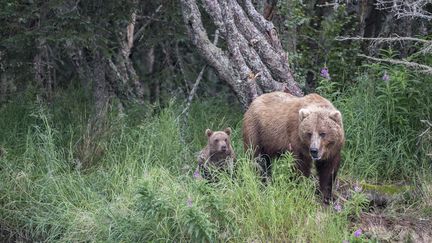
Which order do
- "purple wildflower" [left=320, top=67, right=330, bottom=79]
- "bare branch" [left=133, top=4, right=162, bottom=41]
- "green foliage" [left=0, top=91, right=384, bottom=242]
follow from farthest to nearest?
"bare branch" [left=133, top=4, right=162, bottom=41] → "purple wildflower" [left=320, top=67, right=330, bottom=79] → "green foliage" [left=0, top=91, right=384, bottom=242]

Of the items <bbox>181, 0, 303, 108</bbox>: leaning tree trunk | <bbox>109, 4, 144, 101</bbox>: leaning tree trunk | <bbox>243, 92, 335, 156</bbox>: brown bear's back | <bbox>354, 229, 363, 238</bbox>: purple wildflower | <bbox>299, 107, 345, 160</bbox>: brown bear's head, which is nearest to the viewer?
<bbox>354, 229, 363, 238</bbox>: purple wildflower

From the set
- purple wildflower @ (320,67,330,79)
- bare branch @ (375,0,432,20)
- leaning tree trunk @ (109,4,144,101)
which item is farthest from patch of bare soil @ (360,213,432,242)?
leaning tree trunk @ (109,4,144,101)

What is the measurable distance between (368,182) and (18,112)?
176 inches

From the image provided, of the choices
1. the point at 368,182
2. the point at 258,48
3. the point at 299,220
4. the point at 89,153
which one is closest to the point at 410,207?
the point at 368,182

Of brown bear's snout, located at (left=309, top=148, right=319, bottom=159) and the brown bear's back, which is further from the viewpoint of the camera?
the brown bear's back

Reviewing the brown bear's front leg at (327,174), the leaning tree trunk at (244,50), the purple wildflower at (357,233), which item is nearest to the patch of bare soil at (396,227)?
the brown bear's front leg at (327,174)

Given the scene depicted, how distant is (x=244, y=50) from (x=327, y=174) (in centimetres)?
230

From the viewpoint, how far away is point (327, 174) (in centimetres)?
846

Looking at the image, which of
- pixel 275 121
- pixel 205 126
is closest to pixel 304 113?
pixel 275 121

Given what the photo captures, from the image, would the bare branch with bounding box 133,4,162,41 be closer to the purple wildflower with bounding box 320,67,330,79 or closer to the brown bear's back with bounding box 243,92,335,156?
the purple wildflower with bounding box 320,67,330,79

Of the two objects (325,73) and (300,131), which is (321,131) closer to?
(300,131)

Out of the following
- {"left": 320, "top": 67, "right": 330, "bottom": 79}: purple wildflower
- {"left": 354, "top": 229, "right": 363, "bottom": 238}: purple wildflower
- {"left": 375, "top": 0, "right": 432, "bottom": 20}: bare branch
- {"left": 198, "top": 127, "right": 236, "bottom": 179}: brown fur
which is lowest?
{"left": 354, "top": 229, "right": 363, "bottom": 238}: purple wildflower

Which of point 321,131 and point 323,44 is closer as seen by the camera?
point 321,131

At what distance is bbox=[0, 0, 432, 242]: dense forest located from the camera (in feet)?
26.2
